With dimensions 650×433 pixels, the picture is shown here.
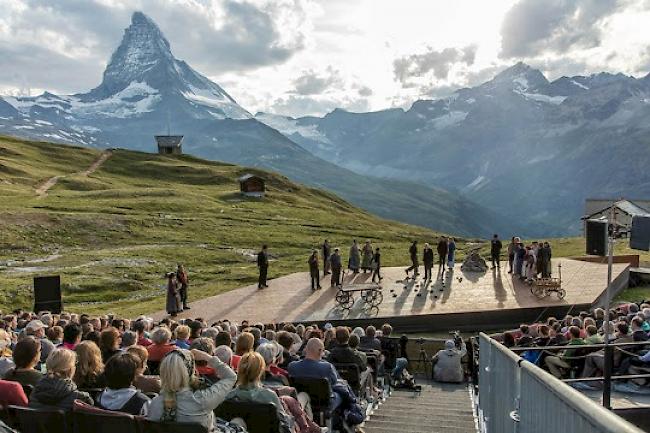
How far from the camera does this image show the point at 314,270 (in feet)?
102

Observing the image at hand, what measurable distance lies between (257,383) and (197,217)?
59.3m

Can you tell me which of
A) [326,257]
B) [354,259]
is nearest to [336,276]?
[354,259]

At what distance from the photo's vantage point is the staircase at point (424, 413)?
36.3 ft

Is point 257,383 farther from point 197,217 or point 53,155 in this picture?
point 53,155

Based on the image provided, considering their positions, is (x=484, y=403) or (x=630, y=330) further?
(x=630, y=330)

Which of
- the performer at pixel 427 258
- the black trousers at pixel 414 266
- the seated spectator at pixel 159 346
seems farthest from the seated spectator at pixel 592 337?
the black trousers at pixel 414 266

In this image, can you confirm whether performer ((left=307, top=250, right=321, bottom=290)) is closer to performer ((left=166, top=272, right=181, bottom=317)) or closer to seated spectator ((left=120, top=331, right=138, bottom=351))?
performer ((left=166, top=272, right=181, bottom=317))

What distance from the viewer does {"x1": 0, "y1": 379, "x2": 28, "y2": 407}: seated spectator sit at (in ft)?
22.8

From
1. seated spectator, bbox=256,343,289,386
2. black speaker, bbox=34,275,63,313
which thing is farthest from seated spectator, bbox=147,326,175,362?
black speaker, bbox=34,275,63,313

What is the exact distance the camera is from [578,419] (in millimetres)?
3889

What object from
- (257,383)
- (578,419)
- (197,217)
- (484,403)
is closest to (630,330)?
(484,403)

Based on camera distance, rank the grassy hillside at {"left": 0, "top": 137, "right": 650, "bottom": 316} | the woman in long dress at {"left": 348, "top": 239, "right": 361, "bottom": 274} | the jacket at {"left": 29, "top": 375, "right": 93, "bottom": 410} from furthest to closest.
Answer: the grassy hillside at {"left": 0, "top": 137, "right": 650, "bottom": 316} → the woman in long dress at {"left": 348, "top": 239, "right": 361, "bottom": 274} → the jacket at {"left": 29, "top": 375, "right": 93, "bottom": 410}

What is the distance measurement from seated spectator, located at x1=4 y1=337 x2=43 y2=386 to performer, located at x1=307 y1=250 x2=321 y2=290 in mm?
23274

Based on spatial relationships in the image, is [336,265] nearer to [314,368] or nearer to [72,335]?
[72,335]
